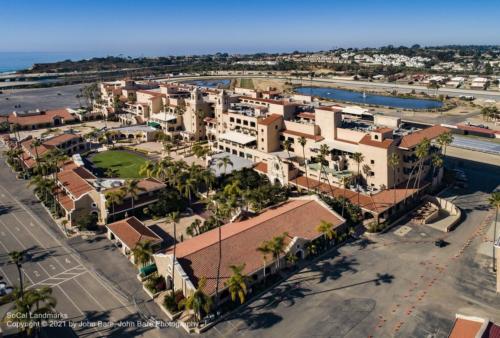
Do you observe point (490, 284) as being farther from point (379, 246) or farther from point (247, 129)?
point (247, 129)

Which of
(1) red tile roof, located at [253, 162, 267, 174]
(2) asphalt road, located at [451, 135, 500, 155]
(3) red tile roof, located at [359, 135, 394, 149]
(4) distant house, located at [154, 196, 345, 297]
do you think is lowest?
(4) distant house, located at [154, 196, 345, 297]

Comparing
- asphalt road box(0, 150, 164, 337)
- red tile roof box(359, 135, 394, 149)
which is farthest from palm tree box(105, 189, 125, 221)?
red tile roof box(359, 135, 394, 149)

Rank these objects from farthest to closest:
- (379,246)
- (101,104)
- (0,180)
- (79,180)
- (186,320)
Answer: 1. (101,104)
2. (0,180)
3. (79,180)
4. (379,246)
5. (186,320)

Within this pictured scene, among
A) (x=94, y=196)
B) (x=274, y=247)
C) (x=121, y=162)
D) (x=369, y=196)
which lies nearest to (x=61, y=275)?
(x=94, y=196)

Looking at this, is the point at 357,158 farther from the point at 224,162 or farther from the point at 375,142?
the point at 224,162

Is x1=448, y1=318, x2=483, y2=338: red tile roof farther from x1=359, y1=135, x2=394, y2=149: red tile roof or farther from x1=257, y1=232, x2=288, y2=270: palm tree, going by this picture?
x1=359, y1=135, x2=394, y2=149: red tile roof

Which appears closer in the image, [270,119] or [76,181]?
[76,181]

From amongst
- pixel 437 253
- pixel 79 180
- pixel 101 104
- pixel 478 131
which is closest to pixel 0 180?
pixel 79 180
